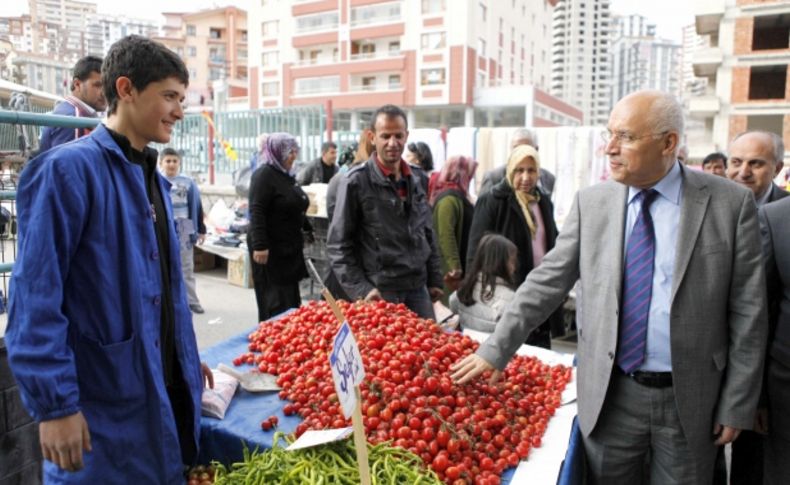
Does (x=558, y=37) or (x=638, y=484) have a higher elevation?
(x=558, y=37)

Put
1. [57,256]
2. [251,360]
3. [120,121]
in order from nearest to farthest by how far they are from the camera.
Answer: [57,256] → [120,121] → [251,360]

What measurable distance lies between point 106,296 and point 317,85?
5113 centimetres

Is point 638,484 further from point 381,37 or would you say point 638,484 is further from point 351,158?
point 381,37

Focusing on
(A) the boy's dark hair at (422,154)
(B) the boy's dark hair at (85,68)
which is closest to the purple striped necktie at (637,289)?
(B) the boy's dark hair at (85,68)

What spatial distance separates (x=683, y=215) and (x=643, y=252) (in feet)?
0.62

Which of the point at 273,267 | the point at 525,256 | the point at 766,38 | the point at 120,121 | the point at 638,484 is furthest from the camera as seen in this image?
the point at 766,38

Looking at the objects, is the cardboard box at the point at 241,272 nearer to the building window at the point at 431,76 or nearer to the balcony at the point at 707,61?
the balcony at the point at 707,61

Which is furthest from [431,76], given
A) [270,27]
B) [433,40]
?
[270,27]

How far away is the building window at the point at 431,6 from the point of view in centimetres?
4487

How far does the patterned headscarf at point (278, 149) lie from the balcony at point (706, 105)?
3003cm

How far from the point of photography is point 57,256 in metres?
1.58

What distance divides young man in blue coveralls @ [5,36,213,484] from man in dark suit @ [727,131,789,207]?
10.3 ft

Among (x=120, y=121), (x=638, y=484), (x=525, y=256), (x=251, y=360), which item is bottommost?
(x=638, y=484)

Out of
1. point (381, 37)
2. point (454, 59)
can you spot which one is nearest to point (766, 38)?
point (454, 59)
